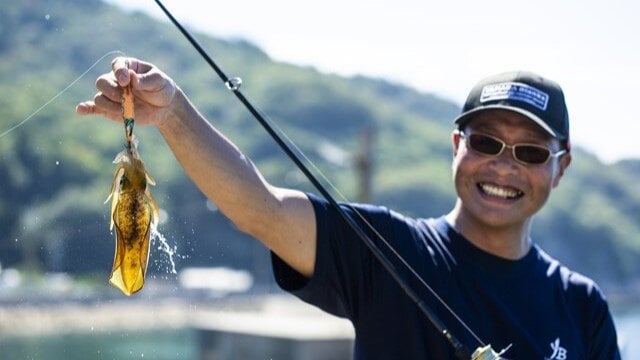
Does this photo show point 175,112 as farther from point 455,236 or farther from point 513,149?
point 513,149

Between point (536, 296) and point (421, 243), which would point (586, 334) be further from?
point (421, 243)

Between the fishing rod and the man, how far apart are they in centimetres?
10

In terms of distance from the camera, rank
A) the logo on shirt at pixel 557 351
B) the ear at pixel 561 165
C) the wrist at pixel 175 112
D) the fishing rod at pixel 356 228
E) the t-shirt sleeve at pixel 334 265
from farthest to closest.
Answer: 1. the ear at pixel 561 165
2. the logo on shirt at pixel 557 351
3. the t-shirt sleeve at pixel 334 265
4. the fishing rod at pixel 356 228
5. the wrist at pixel 175 112

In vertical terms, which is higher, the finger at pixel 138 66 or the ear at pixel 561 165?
the ear at pixel 561 165

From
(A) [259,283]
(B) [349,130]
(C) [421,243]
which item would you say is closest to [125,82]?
(C) [421,243]

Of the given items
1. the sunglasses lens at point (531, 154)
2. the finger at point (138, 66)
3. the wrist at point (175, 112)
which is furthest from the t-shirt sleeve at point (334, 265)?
the finger at point (138, 66)

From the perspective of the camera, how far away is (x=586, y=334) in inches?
160

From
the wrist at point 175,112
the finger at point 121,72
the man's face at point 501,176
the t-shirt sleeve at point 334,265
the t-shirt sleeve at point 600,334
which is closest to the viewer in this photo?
the finger at point 121,72

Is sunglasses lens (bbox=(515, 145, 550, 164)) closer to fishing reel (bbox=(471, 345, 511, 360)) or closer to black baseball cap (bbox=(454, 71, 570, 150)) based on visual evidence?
black baseball cap (bbox=(454, 71, 570, 150))

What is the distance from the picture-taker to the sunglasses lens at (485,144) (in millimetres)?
3993


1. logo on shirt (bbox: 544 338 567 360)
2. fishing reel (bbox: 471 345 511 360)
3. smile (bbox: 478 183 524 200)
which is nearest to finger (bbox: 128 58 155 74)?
fishing reel (bbox: 471 345 511 360)

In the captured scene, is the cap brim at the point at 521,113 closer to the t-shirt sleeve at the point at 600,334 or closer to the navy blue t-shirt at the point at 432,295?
the navy blue t-shirt at the point at 432,295

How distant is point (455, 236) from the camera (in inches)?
154

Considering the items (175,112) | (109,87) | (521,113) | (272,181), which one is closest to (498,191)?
(521,113)
